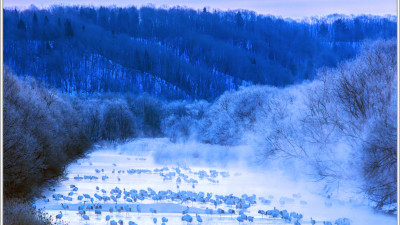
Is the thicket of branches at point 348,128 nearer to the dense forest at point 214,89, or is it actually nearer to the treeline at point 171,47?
the dense forest at point 214,89

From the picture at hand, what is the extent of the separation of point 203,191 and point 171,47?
47.7 m

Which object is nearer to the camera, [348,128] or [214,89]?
[348,128]

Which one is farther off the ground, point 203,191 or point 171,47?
point 171,47

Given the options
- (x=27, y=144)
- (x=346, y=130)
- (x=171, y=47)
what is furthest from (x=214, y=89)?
(x=27, y=144)

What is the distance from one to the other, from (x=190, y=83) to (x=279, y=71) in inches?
1322

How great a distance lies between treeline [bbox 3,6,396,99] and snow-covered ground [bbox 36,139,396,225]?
727cm

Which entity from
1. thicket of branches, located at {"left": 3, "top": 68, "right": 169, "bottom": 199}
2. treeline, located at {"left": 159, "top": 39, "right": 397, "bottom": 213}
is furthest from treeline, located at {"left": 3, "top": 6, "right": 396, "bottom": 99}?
thicket of branches, located at {"left": 3, "top": 68, "right": 169, "bottom": 199}

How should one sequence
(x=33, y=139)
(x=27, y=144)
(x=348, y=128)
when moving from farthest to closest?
(x=33, y=139) < (x=348, y=128) < (x=27, y=144)

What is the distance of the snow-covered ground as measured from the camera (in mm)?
14016

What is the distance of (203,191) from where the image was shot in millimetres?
19531

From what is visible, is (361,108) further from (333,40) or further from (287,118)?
(333,40)

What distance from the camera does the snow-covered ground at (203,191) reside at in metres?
14.0

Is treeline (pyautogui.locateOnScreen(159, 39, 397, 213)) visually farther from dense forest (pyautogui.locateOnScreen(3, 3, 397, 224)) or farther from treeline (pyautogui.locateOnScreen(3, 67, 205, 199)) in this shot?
treeline (pyautogui.locateOnScreen(3, 67, 205, 199))

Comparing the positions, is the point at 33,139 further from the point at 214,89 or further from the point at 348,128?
the point at 214,89
